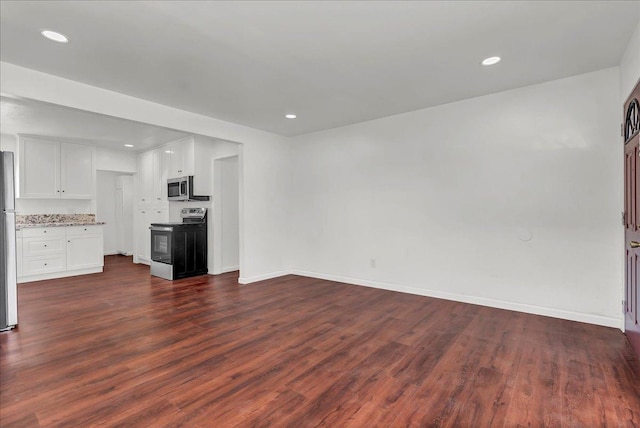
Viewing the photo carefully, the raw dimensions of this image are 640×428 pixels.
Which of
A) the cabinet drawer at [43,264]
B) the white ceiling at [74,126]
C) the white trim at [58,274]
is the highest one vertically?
the white ceiling at [74,126]

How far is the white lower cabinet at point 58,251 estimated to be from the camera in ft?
17.4

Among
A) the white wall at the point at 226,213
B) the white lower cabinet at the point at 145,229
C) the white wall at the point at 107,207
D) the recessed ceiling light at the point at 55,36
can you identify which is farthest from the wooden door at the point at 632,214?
the white wall at the point at 107,207

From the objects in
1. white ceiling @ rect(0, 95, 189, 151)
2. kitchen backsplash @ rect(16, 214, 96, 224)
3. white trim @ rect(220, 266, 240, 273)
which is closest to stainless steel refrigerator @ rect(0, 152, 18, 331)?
white ceiling @ rect(0, 95, 189, 151)

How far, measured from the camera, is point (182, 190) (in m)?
5.84

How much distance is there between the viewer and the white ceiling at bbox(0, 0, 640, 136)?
2127 millimetres

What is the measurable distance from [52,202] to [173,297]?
4164mm

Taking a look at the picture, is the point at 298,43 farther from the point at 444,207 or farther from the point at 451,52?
the point at 444,207

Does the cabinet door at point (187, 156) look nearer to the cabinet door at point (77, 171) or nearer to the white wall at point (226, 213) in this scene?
the white wall at point (226, 213)

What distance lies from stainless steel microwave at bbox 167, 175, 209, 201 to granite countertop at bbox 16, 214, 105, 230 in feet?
5.07

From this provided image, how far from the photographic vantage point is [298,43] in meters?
2.54

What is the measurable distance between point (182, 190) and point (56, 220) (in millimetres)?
2873

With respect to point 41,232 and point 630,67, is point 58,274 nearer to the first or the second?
point 41,232

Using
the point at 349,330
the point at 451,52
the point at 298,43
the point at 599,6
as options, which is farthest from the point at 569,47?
the point at 349,330

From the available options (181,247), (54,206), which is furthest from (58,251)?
(181,247)
